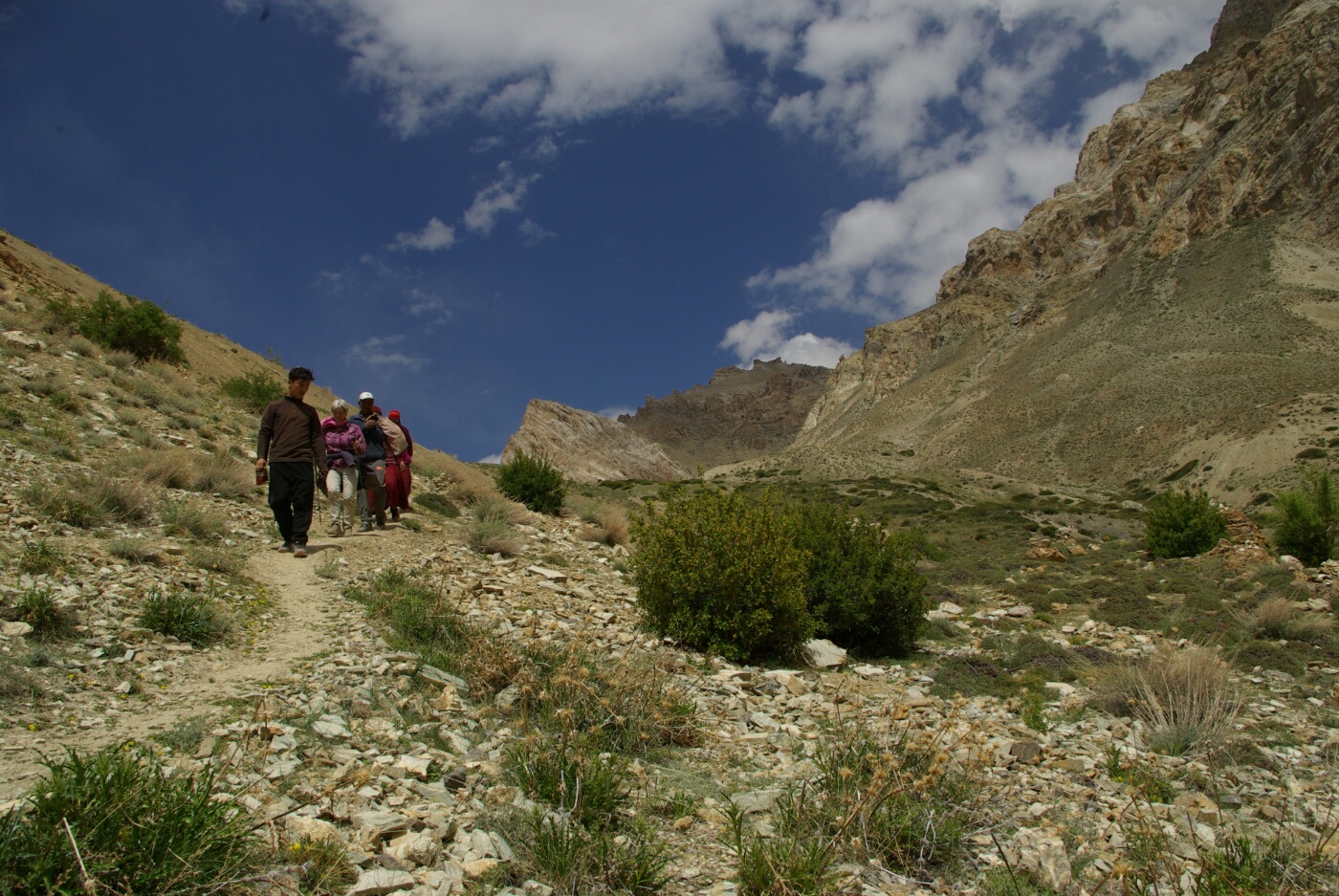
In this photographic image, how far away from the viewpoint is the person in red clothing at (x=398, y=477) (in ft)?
35.7

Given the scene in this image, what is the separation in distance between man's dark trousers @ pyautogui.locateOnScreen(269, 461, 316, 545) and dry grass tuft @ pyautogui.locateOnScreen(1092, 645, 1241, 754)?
28.3 feet

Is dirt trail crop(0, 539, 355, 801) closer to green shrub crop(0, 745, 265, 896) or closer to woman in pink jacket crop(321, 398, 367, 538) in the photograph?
green shrub crop(0, 745, 265, 896)

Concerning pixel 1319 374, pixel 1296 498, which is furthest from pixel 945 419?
pixel 1296 498

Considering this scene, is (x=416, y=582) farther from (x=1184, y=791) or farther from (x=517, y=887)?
(x=1184, y=791)

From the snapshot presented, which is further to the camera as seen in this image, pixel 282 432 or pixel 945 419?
pixel 945 419

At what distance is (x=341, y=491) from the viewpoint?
31.7ft

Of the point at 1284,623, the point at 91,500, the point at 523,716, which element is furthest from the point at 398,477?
the point at 1284,623

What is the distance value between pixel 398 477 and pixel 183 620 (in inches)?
245

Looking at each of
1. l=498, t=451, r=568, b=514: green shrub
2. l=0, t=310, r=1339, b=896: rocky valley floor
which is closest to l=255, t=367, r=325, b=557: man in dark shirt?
l=0, t=310, r=1339, b=896: rocky valley floor

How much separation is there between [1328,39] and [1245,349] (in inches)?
1587

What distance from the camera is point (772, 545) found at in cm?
798

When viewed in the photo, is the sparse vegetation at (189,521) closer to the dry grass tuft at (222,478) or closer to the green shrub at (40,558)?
the dry grass tuft at (222,478)

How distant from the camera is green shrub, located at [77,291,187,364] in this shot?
1568cm

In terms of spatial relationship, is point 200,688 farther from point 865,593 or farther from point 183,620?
point 865,593
